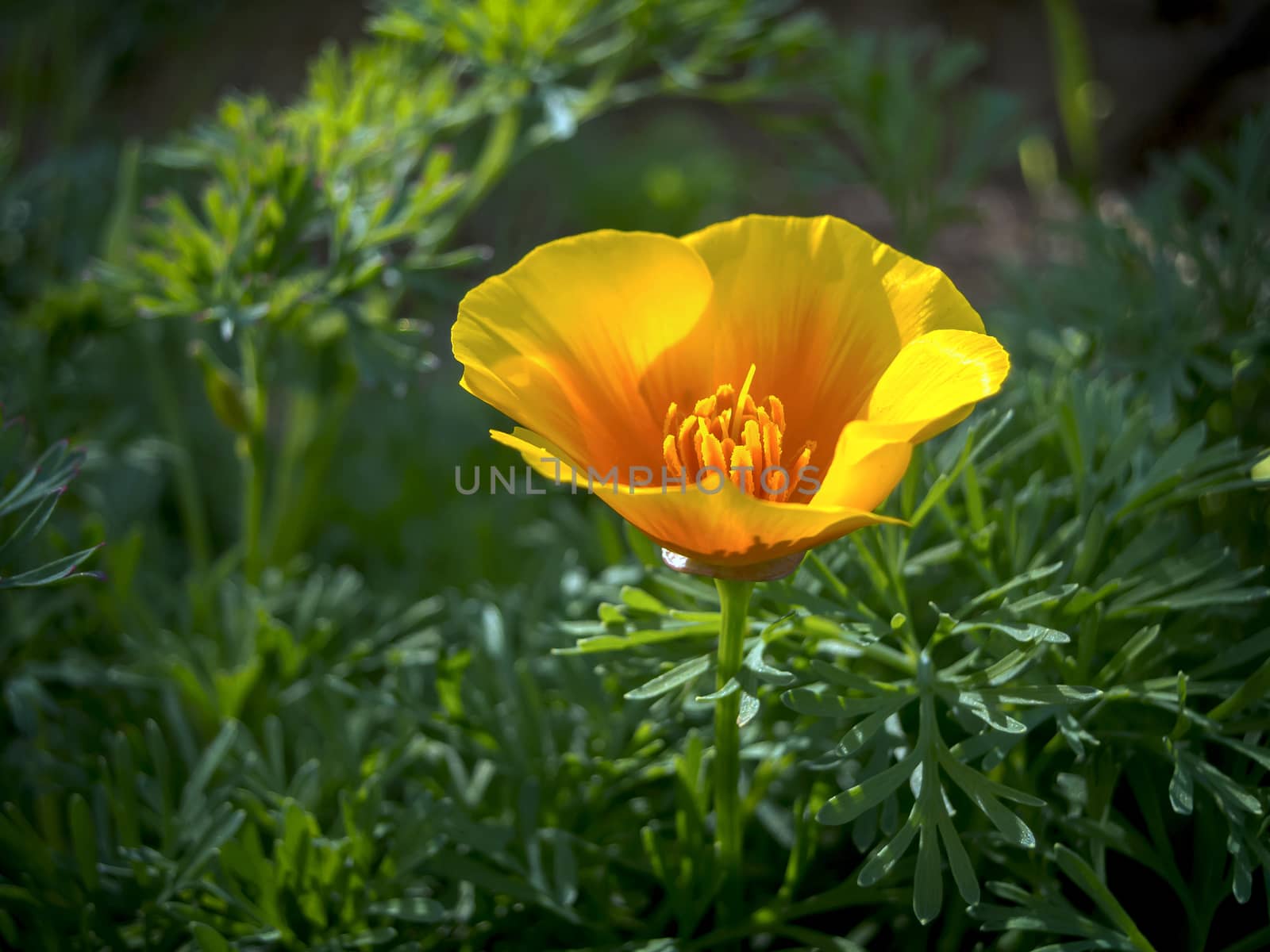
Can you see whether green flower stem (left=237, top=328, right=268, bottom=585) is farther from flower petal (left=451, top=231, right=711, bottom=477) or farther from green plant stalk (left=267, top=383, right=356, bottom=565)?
flower petal (left=451, top=231, right=711, bottom=477)

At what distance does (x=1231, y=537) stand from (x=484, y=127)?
1.18 metres

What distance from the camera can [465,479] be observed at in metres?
1.56

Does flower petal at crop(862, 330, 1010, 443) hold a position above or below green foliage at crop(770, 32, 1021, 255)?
below

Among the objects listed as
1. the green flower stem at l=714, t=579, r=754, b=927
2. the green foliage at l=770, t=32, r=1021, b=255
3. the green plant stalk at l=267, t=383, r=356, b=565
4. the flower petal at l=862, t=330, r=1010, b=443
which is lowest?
the green flower stem at l=714, t=579, r=754, b=927

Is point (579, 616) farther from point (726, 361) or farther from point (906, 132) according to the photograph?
point (906, 132)

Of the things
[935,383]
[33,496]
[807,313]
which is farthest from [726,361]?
[33,496]

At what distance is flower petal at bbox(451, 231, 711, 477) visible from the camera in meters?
0.66

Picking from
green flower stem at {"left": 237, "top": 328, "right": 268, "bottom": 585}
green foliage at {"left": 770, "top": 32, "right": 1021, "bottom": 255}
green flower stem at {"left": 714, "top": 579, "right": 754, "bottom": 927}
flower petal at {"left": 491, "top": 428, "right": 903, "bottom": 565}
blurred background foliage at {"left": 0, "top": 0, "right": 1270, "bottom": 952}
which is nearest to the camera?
flower petal at {"left": 491, "top": 428, "right": 903, "bottom": 565}

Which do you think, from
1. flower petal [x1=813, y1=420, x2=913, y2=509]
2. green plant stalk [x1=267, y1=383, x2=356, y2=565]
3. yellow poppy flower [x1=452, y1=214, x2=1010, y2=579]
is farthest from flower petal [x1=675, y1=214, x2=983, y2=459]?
green plant stalk [x1=267, y1=383, x2=356, y2=565]

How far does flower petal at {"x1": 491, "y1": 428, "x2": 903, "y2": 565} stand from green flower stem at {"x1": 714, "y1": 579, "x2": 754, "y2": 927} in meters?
0.05

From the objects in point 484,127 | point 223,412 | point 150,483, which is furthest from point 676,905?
point 484,127

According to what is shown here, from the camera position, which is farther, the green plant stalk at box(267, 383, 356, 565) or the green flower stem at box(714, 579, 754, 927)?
the green plant stalk at box(267, 383, 356, 565)

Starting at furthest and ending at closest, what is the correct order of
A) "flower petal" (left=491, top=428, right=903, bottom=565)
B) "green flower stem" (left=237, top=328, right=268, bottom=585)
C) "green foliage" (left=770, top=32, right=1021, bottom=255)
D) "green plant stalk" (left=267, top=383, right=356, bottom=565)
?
"green foliage" (left=770, top=32, right=1021, bottom=255), "green plant stalk" (left=267, top=383, right=356, bottom=565), "green flower stem" (left=237, top=328, right=268, bottom=585), "flower petal" (left=491, top=428, right=903, bottom=565)

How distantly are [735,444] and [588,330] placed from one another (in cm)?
12
